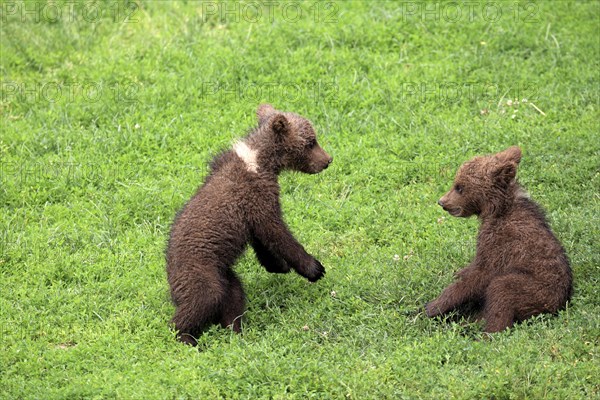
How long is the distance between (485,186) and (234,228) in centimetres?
223

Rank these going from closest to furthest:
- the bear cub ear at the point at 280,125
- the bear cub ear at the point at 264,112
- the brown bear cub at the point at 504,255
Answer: the brown bear cub at the point at 504,255, the bear cub ear at the point at 280,125, the bear cub ear at the point at 264,112

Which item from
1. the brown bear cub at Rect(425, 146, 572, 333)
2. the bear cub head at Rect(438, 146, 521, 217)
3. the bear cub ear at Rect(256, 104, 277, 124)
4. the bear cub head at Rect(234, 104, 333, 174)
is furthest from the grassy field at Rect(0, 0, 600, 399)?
the bear cub ear at Rect(256, 104, 277, 124)

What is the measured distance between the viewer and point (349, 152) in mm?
11211

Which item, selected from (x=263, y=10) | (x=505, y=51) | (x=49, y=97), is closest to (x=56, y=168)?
(x=49, y=97)

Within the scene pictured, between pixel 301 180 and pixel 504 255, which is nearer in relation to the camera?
pixel 504 255

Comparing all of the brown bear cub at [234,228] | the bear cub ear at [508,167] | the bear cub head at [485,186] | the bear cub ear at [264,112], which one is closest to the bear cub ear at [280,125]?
the brown bear cub at [234,228]

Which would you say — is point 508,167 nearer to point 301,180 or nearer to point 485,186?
point 485,186

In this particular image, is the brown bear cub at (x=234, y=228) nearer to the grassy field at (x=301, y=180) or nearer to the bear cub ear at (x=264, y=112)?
the bear cub ear at (x=264, y=112)

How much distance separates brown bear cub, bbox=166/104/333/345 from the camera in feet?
27.0

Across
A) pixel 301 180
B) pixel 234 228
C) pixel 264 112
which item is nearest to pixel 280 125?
pixel 264 112

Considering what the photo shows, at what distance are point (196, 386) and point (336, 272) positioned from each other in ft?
7.87

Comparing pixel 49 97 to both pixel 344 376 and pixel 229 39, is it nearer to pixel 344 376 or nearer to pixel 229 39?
pixel 229 39

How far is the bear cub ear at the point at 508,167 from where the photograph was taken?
27.3 feet

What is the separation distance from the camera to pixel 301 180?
11023 millimetres
